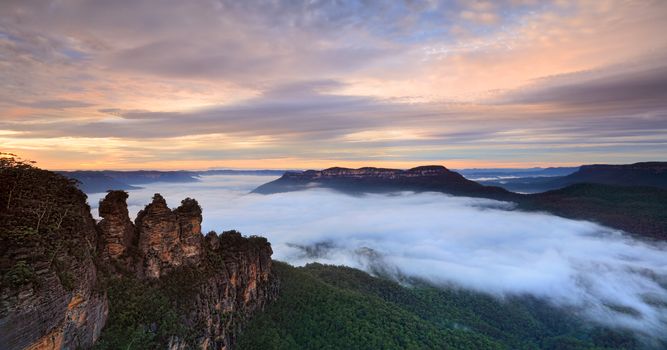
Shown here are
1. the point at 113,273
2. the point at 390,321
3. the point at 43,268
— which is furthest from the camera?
the point at 390,321

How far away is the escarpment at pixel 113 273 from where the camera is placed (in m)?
17.6

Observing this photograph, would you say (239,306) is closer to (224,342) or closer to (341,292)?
(224,342)

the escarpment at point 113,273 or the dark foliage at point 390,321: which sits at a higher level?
the escarpment at point 113,273

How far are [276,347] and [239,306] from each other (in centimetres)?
806

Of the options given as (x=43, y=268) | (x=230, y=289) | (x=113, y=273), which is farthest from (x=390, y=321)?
(x=43, y=268)

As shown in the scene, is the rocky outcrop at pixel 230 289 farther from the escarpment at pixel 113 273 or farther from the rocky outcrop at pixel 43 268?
the rocky outcrop at pixel 43 268

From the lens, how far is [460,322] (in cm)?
10056

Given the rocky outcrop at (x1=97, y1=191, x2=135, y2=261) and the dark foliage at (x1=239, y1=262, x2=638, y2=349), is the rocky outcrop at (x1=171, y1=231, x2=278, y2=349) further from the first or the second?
the rocky outcrop at (x1=97, y1=191, x2=135, y2=261)

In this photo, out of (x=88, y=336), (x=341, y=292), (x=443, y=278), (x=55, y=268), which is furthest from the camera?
(x=443, y=278)

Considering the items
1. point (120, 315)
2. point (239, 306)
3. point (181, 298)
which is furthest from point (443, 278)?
point (120, 315)

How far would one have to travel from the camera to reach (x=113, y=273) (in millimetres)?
34438

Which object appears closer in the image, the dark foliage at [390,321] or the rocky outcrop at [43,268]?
the rocky outcrop at [43,268]

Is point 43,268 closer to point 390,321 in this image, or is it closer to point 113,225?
point 113,225

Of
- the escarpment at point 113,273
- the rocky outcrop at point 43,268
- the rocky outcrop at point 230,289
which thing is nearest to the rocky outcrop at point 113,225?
the escarpment at point 113,273
